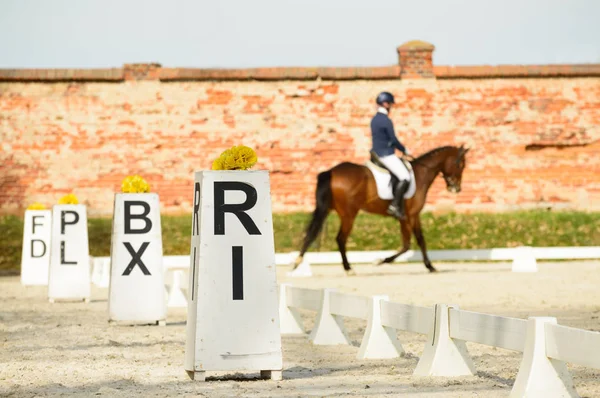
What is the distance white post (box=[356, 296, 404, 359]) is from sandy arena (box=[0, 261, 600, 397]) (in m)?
0.10

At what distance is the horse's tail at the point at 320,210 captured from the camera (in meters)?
19.1

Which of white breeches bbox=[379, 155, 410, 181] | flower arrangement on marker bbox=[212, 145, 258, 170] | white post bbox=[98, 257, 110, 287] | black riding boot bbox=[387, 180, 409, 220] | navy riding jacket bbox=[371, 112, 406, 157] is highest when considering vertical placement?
navy riding jacket bbox=[371, 112, 406, 157]

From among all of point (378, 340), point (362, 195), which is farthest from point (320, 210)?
point (378, 340)

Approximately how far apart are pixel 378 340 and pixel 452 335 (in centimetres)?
134

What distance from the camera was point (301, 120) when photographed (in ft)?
89.9

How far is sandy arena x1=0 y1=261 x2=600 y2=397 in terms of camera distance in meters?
7.25

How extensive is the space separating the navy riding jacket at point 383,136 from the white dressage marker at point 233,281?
1159 centimetres

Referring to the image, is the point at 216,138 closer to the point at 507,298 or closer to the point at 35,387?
the point at 507,298

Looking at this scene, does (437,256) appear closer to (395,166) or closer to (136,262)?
(395,166)

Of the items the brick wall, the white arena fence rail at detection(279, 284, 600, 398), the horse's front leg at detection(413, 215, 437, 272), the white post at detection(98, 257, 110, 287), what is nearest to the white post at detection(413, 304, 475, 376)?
the white arena fence rail at detection(279, 284, 600, 398)

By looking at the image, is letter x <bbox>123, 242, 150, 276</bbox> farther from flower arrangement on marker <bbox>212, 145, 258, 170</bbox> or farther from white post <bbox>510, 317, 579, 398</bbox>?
white post <bbox>510, 317, 579, 398</bbox>

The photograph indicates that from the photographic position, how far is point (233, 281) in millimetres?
7660

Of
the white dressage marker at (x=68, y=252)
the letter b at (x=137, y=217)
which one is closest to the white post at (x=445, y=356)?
the letter b at (x=137, y=217)

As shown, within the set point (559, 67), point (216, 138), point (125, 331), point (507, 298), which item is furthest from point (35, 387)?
point (559, 67)
